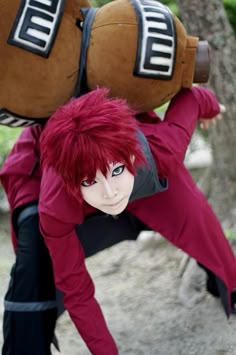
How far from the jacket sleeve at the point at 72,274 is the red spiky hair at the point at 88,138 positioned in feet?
0.45

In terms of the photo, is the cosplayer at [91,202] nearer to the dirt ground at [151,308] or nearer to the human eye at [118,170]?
the human eye at [118,170]

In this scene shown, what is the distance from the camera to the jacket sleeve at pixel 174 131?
1.37m

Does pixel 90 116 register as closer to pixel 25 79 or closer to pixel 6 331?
pixel 25 79

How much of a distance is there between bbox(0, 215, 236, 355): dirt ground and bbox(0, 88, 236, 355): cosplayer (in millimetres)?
189

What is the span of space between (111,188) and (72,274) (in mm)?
304

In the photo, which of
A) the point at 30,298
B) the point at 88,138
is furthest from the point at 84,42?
the point at 30,298

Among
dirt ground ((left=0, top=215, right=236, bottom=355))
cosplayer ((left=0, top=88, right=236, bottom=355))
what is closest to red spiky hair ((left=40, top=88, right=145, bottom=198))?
cosplayer ((left=0, top=88, right=236, bottom=355))

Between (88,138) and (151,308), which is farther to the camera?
(151,308)

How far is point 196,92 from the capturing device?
1.50m

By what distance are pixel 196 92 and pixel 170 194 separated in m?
0.28

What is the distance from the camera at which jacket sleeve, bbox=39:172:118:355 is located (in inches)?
53.4

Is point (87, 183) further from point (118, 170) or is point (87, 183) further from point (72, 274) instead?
point (72, 274)

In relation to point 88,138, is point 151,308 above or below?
below

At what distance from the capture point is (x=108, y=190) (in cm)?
125
